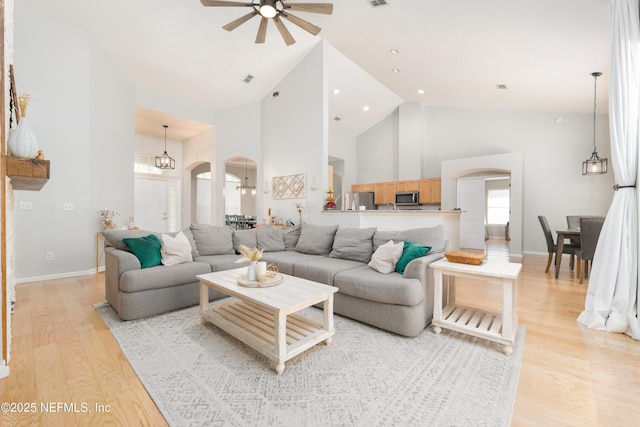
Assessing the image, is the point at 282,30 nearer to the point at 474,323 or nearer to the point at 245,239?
the point at 245,239

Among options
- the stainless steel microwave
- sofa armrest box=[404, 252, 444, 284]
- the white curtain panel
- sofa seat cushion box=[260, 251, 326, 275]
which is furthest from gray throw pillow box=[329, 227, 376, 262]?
the stainless steel microwave

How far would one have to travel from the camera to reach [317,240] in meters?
3.84

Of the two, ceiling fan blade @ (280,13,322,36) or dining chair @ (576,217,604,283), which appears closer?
ceiling fan blade @ (280,13,322,36)

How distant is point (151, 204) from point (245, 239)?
5.22 meters

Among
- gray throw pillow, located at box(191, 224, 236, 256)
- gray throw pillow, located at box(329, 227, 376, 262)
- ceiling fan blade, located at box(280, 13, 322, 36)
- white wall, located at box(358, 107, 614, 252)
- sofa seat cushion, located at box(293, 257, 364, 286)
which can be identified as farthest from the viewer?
white wall, located at box(358, 107, 614, 252)

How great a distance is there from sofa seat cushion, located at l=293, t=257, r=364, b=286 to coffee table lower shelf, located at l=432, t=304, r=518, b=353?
3.23ft

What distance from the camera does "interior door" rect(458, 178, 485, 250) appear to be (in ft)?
24.7

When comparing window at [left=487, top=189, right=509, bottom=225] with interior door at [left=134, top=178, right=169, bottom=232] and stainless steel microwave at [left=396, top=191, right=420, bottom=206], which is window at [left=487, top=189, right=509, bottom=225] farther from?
interior door at [left=134, top=178, right=169, bottom=232]

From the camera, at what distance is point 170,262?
304cm

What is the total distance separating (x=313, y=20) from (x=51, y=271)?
572cm

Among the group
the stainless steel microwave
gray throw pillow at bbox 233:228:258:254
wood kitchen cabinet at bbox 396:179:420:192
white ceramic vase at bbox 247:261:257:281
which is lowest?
white ceramic vase at bbox 247:261:257:281

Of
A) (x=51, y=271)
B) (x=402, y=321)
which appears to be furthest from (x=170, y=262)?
(x=51, y=271)

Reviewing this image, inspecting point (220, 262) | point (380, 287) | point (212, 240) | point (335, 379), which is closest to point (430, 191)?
point (380, 287)

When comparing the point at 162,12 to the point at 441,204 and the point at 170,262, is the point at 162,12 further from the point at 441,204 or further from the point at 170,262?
the point at 441,204
